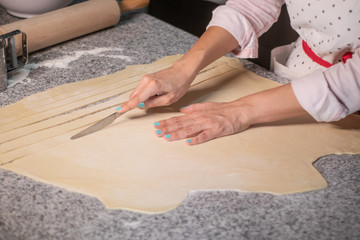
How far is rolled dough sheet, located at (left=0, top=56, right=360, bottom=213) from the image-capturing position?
818mm

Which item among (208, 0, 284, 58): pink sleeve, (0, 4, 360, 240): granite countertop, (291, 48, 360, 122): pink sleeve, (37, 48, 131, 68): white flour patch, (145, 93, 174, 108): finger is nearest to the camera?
(0, 4, 360, 240): granite countertop

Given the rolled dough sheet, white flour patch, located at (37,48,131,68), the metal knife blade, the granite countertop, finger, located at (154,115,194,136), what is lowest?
the granite countertop

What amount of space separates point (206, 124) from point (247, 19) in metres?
0.31

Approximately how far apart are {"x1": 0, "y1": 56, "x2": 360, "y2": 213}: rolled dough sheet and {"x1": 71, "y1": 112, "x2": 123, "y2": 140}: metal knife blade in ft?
0.04

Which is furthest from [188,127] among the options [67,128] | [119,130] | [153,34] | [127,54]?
[153,34]

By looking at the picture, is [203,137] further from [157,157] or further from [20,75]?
[20,75]

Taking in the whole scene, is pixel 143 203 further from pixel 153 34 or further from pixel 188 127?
pixel 153 34

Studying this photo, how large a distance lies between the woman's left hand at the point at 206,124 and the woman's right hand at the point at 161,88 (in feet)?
0.18

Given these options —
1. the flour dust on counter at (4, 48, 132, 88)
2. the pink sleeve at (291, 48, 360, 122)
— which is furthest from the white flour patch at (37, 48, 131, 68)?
the pink sleeve at (291, 48, 360, 122)

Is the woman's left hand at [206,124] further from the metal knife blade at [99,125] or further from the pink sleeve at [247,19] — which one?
the pink sleeve at [247,19]

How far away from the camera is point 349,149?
3.09 feet

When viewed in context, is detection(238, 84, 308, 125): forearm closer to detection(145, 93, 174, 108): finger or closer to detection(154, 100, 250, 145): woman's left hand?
detection(154, 100, 250, 145): woman's left hand

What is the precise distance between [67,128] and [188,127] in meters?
0.24

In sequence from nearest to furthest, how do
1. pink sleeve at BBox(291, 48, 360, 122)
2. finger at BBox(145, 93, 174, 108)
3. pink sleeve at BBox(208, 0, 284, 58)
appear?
pink sleeve at BBox(291, 48, 360, 122) < finger at BBox(145, 93, 174, 108) < pink sleeve at BBox(208, 0, 284, 58)
